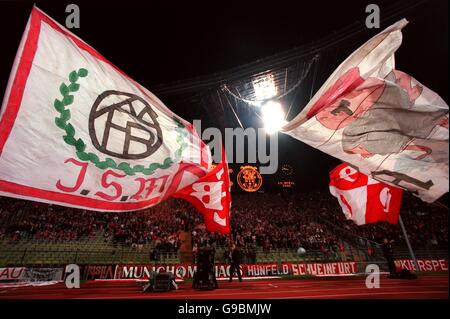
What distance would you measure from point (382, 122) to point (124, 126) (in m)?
3.93

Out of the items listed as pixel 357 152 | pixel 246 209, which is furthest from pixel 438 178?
pixel 246 209

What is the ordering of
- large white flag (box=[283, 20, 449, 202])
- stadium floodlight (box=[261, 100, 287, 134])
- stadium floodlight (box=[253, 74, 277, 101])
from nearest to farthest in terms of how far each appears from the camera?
1. large white flag (box=[283, 20, 449, 202])
2. stadium floodlight (box=[253, 74, 277, 101])
3. stadium floodlight (box=[261, 100, 287, 134])

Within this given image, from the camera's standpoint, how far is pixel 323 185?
30.9 metres

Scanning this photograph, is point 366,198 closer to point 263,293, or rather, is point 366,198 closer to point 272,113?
point 263,293

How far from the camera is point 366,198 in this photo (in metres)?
7.75

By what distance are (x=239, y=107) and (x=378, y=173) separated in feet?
38.1

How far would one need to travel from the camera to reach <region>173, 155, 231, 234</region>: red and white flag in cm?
639

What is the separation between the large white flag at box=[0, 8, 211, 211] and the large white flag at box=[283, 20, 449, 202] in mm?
2249

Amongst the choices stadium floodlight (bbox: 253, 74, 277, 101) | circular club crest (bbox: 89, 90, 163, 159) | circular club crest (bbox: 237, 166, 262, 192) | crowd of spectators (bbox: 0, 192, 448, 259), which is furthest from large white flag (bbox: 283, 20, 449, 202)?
circular club crest (bbox: 237, 166, 262, 192)

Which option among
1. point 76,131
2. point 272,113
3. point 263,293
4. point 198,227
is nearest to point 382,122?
point 76,131

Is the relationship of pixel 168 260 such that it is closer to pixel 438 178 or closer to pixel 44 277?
pixel 44 277

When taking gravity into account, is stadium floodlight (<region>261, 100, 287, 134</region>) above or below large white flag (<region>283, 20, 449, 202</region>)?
above

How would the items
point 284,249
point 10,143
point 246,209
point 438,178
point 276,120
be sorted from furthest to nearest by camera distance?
point 246,209 < point 284,249 < point 276,120 < point 438,178 < point 10,143

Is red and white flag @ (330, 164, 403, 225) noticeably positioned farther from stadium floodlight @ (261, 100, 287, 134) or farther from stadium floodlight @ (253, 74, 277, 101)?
stadium floodlight @ (261, 100, 287, 134)
